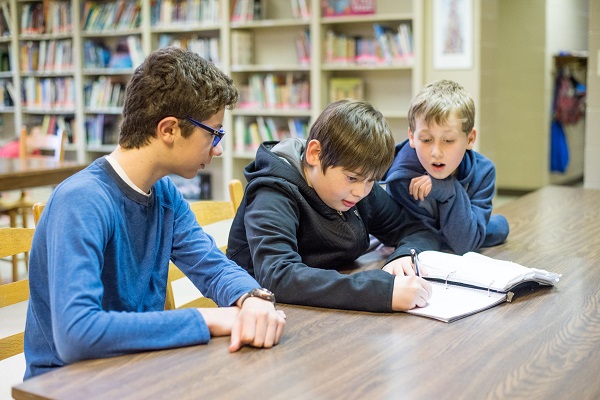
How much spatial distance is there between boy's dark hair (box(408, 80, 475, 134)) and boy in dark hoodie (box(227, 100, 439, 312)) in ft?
1.04

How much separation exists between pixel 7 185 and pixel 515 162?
16.8 feet

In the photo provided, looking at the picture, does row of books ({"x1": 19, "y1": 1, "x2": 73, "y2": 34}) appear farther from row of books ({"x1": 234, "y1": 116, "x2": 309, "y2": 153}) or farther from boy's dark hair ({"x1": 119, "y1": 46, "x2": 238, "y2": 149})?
boy's dark hair ({"x1": 119, "y1": 46, "x2": 238, "y2": 149})

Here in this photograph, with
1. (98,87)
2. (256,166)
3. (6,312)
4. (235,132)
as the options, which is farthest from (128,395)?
(98,87)

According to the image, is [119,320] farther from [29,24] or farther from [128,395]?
[29,24]

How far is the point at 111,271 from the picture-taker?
4.31 ft

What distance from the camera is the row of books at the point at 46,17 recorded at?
7.11 meters

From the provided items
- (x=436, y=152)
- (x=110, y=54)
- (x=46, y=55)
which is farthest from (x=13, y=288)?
(x=46, y=55)

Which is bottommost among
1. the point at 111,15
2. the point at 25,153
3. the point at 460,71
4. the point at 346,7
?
the point at 25,153

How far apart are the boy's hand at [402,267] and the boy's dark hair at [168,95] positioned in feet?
1.82

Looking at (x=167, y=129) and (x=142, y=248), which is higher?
(x=167, y=129)

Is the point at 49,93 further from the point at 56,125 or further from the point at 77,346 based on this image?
the point at 77,346

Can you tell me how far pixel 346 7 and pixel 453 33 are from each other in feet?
2.89

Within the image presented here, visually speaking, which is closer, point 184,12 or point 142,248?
point 142,248

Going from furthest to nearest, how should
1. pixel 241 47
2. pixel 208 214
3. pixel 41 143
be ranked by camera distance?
pixel 241 47
pixel 41 143
pixel 208 214
